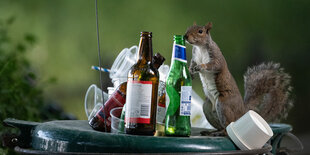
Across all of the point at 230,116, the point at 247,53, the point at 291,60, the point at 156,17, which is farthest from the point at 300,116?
the point at 230,116

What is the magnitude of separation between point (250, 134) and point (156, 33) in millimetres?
3106

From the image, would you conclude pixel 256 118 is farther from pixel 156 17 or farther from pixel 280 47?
pixel 156 17

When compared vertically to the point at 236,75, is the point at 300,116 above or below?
below

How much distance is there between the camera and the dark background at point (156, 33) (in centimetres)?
342

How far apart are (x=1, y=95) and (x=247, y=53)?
245cm

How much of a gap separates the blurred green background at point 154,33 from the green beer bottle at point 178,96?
2.50 meters

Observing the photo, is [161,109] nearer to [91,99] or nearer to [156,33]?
[91,99]

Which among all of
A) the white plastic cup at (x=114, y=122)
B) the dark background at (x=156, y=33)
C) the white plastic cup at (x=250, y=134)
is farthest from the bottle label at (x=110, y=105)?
the dark background at (x=156, y=33)

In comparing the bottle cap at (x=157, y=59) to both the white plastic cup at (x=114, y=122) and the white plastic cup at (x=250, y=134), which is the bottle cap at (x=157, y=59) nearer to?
the white plastic cup at (x=114, y=122)

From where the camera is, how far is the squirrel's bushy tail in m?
1.52

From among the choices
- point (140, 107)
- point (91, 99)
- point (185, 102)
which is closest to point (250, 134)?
point (185, 102)

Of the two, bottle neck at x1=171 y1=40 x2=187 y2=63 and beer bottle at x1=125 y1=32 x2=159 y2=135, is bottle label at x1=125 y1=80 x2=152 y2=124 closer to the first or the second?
beer bottle at x1=125 y1=32 x2=159 y2=135

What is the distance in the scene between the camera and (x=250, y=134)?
3.10 ft

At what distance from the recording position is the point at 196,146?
893 mm
